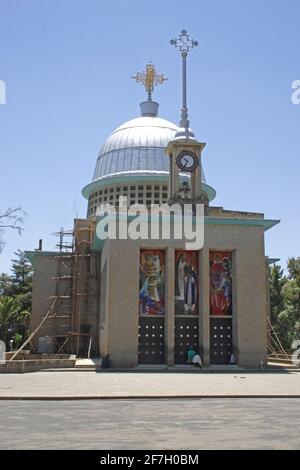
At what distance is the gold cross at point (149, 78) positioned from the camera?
48.8m

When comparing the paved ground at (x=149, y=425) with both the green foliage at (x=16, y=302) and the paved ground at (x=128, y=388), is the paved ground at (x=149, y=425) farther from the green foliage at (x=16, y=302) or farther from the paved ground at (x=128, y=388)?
the green foliage at (x=16, y=302)

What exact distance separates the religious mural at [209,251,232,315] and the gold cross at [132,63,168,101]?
21.5 m

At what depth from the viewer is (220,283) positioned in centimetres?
3159

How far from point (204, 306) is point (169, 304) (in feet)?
6.00

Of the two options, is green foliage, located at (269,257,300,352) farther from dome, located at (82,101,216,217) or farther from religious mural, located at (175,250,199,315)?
religious mural, located at (175,250,199,315)

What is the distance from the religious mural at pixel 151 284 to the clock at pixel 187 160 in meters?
5.91

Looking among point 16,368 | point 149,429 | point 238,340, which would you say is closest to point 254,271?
point 238,340

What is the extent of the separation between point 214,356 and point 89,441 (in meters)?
23.2

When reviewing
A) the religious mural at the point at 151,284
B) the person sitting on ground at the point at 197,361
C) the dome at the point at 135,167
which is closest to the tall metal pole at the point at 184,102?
the dome at the point at 135,167

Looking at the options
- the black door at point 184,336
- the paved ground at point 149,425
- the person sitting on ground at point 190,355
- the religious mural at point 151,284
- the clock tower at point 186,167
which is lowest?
the paved ground at point 149,425

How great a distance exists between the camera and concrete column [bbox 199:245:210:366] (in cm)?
3025

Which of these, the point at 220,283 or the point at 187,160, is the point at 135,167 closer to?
the point at 187,160

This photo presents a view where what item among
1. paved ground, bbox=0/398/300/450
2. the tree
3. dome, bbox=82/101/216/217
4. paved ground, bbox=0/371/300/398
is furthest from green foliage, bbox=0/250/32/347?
paved ground, bbox=0/398/300/450
